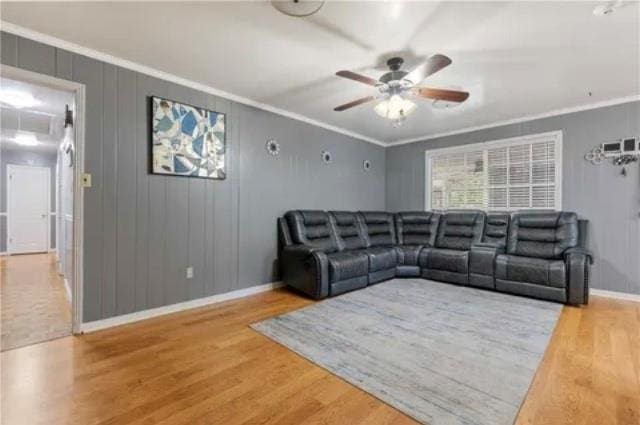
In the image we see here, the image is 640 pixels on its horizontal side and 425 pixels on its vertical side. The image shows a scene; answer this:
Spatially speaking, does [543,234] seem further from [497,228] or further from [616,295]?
[616,295]

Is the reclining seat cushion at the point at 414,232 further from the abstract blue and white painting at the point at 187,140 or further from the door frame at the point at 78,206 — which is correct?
the door frame at the point at 78,206

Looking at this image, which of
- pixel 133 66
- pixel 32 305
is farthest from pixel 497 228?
pixel 32 305

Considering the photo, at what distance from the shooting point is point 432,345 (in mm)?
2428

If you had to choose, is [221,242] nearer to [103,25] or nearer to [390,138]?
[103,25]

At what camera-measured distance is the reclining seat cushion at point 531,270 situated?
3.48 meters

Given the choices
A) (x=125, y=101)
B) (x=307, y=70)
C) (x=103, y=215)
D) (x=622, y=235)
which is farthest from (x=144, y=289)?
(x=622, y=235)

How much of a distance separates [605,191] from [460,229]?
1.78 metres

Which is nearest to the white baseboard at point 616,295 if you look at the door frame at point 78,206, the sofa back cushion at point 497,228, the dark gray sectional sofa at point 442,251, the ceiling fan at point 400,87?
the dark gray sectional sofa at point 442,251

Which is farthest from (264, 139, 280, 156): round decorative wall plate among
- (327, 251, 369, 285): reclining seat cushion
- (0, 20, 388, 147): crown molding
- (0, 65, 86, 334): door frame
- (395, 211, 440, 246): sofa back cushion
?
(395, 211, 440, 246): sofa back cushion

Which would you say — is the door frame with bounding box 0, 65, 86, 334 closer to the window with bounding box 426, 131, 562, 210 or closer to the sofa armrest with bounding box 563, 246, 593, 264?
the sofa armrest with bounding box 563, 246, 593, 264

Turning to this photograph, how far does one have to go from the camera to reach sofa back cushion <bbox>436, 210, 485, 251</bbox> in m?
4.64

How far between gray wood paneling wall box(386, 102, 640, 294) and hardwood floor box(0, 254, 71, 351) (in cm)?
598

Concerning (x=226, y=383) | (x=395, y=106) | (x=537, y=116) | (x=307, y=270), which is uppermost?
(x=537, y=116)

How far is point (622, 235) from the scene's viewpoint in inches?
149
